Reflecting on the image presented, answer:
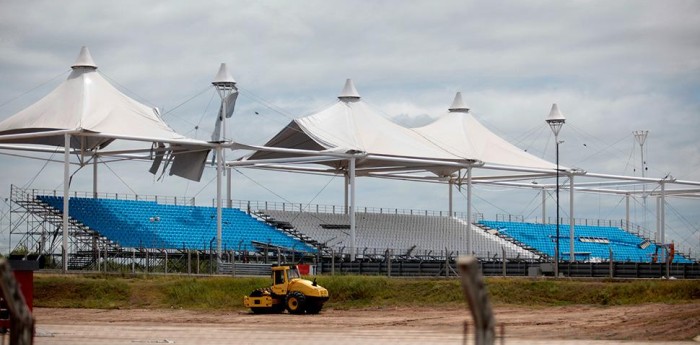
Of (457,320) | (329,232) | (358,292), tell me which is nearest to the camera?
(457,320)

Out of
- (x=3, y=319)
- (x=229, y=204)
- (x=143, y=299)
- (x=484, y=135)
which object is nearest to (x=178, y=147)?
(x=229, y=204)

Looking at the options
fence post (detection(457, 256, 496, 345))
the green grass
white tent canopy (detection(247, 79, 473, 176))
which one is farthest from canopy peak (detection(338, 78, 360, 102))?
fence post (detection(457, 256, 496, 345))

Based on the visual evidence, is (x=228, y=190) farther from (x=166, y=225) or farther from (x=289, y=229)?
(x=166, y=225)

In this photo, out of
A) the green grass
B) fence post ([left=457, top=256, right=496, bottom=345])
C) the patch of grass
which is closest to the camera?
fence post ([left=457, top=256, right=496, bottom=345])

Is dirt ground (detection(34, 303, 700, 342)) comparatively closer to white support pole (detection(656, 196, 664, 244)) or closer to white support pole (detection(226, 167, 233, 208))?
white support pole (detection(226, 167, 233, 208))

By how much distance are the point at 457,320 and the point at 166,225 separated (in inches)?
1265

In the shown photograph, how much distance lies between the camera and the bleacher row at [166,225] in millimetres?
60000

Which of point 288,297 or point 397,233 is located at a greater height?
point 397,233

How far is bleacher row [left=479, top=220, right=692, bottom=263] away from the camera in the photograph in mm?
80662

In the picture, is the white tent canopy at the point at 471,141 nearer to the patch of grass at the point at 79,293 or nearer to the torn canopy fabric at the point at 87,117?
the torn canopy fabric at the point at 87,117

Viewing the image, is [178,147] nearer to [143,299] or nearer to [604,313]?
[143,299]

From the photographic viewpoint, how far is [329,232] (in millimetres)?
71625

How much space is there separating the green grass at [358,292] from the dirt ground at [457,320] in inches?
78.1

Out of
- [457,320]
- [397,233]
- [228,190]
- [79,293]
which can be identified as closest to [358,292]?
[79,293]
